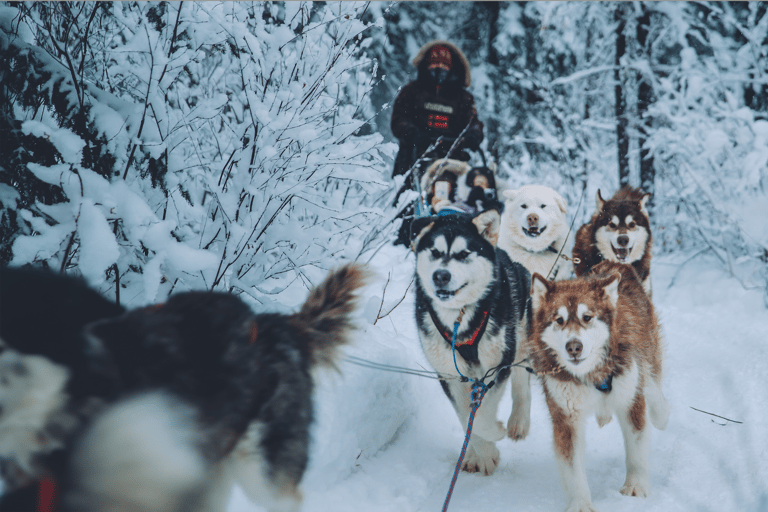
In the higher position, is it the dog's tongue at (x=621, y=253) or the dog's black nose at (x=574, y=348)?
the dog's tongue at (x=621, y=253)

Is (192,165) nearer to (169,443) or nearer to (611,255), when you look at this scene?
(169,443)

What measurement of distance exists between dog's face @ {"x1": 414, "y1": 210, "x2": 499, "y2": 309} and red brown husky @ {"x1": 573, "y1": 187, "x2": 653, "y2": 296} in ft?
3.36

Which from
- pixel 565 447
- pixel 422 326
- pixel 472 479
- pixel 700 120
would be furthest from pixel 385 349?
pixel 700 120

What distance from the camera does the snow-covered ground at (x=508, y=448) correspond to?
6.59 feet

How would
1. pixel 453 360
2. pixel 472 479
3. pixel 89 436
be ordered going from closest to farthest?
pixel 89 436
pixel 472 479
pixel 453 360

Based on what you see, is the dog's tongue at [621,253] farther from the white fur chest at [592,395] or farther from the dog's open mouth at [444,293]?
the dog's open mouth at [444,293]

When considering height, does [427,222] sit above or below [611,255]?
above

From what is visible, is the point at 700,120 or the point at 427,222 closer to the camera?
the point at 427,222

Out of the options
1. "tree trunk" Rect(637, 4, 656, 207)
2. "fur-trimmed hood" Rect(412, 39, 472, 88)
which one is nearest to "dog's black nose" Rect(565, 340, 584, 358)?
"fur-trimmed hood" Rect(412, 39, 472, 88)

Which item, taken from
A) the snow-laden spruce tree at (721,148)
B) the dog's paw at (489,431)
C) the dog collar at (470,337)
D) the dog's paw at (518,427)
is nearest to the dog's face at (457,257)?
the dog collar at (470,337)

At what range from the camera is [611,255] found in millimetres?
3520

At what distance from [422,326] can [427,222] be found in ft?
2.25

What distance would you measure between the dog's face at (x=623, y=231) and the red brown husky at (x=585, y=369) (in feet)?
4.05

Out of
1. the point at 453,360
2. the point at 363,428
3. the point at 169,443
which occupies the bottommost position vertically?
the point at 363,428
